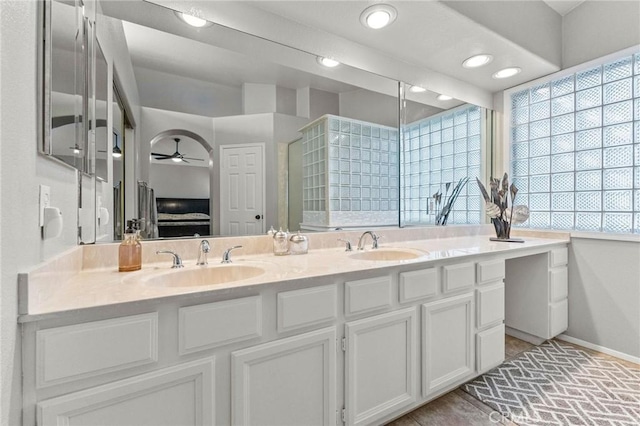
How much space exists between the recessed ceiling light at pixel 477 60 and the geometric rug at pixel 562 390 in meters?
2.22

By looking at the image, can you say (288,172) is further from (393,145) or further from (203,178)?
(393,145)

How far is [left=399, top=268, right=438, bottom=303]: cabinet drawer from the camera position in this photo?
1417 millimetres

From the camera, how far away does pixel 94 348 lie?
0.80 meters

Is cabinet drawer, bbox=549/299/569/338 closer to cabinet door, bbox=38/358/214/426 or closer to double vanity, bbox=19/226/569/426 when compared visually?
double vanity, bbox=19/226/569/426

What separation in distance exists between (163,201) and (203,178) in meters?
0.22

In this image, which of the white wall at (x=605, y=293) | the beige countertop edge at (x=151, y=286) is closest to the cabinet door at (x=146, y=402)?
the beige countertop edge at (x=151, y=286)

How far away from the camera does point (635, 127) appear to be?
206 centimetres

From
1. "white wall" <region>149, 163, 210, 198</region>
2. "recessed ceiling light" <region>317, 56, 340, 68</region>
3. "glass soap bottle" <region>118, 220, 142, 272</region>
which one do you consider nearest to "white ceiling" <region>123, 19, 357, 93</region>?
"recessed ceiling light" <region>317, 56, 340, 68</region>

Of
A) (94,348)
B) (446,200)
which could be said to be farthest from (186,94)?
(446,200)

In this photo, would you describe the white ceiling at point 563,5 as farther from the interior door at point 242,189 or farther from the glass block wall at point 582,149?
the interior door at point 242,189

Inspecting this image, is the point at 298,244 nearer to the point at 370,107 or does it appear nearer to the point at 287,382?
the point at 287,382

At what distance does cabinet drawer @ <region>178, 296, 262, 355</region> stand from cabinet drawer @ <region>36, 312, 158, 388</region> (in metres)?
0.08

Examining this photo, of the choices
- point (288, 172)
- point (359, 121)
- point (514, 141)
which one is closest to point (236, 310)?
point (288, 172)

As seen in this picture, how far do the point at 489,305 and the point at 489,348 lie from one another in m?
0.26
